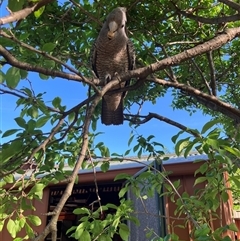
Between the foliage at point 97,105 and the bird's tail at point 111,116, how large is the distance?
8cm

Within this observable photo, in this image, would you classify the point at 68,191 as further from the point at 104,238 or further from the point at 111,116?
the point at 111,116

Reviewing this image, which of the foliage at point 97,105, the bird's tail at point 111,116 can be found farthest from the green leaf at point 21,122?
the bird's tail at point 111,116

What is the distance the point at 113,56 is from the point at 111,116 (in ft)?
2.73

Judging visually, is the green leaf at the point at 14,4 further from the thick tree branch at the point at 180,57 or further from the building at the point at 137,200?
the building at the point at 137,200

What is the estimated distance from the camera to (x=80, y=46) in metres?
2.60

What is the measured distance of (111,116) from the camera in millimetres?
2793

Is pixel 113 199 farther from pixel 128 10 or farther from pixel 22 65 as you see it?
pixel 22 65

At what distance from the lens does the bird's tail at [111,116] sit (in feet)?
9.11

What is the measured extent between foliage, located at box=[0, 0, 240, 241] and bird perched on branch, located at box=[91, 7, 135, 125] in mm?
92

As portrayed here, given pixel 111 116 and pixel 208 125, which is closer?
pixel 208 125

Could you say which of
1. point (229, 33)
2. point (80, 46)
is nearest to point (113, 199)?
point (80, 46)

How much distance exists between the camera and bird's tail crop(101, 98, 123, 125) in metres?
2.78

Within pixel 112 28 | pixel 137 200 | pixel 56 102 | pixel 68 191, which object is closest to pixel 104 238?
pixel 68 191

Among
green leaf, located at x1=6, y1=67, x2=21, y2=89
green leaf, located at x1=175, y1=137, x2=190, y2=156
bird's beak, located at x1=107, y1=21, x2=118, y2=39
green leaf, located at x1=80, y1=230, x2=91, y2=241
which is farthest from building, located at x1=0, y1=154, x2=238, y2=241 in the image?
green leaf, located at x1=6, y1=67, x2=21, y2=89
